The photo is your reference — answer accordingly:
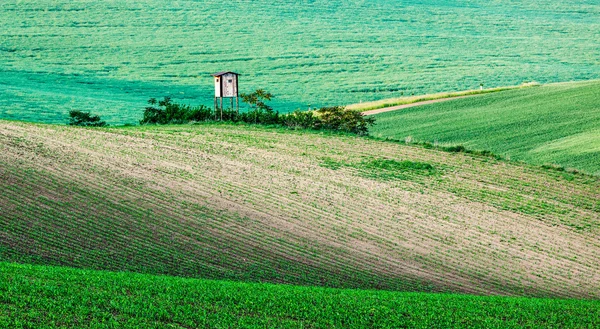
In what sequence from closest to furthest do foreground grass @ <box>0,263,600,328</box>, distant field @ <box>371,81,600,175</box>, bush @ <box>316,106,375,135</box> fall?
1. foreground grass @ <box>0,263,600,328</box>
2. distant field @ <box>371,81,600,175</box>
3. bush @ <box>316,106,375,135</box>

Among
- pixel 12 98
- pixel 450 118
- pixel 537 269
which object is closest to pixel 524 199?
pixel 537 269

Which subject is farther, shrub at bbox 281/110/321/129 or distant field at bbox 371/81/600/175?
shrub at bbox 281/110/321/129

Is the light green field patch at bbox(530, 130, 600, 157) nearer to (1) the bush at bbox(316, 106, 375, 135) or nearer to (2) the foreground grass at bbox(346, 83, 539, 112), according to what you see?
(1) the bush at bbox(316, 106, 375, 135)

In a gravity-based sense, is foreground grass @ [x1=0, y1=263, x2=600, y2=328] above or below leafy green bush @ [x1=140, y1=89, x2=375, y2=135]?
below

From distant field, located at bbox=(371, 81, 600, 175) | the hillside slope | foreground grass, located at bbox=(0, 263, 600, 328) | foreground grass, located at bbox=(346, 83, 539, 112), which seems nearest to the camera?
foreground grass, located at bbox=(0, 263, 600, 328)

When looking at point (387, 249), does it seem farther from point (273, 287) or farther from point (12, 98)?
point (12, 98)

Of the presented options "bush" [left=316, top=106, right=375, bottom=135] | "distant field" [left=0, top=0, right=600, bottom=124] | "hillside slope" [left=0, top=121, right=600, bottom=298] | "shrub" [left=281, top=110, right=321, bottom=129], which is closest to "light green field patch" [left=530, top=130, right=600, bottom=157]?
"hillside slope" [left=0, top=121, right=600, bottom=298]

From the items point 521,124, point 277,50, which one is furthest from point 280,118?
point 277,50
